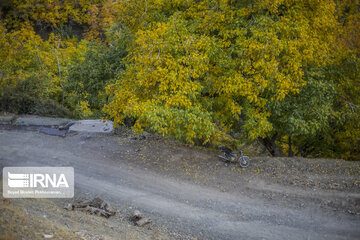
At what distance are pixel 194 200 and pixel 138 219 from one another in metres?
1.95

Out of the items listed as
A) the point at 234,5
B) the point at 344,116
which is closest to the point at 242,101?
the point at 234,5

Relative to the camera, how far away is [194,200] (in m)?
8.31

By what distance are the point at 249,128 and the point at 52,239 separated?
23.4ft

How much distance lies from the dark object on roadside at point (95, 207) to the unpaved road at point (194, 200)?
1.74 feet

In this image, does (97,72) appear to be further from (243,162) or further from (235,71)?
(243,162)

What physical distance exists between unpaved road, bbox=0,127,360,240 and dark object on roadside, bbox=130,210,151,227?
0.37m

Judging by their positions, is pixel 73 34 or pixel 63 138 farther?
pixel 73 34

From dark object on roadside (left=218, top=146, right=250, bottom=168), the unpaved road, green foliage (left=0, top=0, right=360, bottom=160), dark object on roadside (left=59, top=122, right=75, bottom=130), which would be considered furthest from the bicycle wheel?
dark object on roadside (left=59, top=122, right=75, bottom=130)

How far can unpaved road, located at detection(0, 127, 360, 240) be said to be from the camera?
7.05 meters

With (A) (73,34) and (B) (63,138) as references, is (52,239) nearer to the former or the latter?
(B) (63,138)

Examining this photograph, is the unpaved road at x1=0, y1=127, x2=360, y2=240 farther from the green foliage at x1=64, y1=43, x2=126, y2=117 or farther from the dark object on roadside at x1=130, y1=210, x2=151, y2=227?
the green foliage at x1=64, y1=43, x2=126, y2=117

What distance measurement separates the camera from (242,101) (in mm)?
10484

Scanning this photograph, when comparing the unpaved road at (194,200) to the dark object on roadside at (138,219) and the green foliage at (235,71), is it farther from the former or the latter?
the green foliage at (235,71)

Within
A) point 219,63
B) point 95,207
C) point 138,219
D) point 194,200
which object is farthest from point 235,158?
point 95,207
